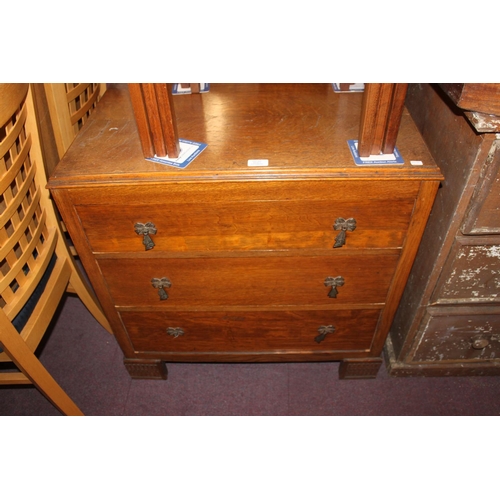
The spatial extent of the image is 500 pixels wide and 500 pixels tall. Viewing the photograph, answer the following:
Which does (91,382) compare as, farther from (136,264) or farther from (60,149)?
(60,149)

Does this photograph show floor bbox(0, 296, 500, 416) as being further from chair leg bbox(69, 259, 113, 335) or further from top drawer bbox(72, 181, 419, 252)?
top drawer bbox(72, 181, 419, 252)

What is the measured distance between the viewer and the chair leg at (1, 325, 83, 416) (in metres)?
1.23

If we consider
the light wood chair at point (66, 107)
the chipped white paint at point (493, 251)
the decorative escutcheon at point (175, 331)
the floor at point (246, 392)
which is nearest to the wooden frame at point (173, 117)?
the chipped white paint at point (493, 251)

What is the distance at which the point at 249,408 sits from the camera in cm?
173

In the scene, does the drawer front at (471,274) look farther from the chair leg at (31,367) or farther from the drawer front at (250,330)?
the chair leg at (31,367)

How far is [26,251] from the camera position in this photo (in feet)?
4.24

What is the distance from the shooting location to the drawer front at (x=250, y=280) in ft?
4.36

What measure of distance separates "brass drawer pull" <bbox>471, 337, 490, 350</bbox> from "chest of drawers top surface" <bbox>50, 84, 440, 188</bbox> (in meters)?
0.81

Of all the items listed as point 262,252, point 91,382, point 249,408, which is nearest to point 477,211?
point 262,252


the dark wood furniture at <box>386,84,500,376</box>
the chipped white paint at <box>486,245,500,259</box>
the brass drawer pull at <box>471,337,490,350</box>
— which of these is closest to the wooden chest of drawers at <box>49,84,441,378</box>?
the dark wood furniture at <box>386,84,500,376</box>

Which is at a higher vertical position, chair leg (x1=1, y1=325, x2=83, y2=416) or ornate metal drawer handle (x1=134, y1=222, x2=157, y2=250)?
ornate metal drawer handle (x1=134, y1=222, x2=157, y2=250)

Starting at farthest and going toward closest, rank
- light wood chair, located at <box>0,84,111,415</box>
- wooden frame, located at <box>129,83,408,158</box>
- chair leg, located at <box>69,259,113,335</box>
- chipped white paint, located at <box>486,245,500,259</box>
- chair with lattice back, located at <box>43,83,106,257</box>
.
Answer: chair leg, located at <box>69,259,113,335</box>
chair with lattice back, located at <box>43,83,106,257</box>
chipped white paint, located at <box>486,245,500,259</box>
light wood chair, located at <box>0,84,111,415</box>
wooden frame, located at <box>129,83,408,158</box>

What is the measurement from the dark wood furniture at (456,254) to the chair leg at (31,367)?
129cm

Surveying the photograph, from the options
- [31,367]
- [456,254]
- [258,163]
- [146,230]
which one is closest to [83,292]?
[31,367]
